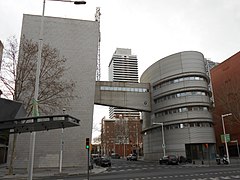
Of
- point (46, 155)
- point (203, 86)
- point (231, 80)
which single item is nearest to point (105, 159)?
point (46, 155)

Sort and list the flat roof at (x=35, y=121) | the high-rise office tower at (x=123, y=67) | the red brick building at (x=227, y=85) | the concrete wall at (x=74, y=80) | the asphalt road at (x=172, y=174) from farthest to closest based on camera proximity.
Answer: the high-rise office tower at (x=123, y=67) < the red brick building at (x=227, y=85) < the concrete wall at (x=74, y=80) < the asphalt road at (x=172, y=174) < the flat roof at (x=35, y=121)

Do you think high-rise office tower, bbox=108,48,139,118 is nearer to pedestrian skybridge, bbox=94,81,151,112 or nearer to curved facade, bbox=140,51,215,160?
pedestrian skybridge, bbox=94,81,151,112

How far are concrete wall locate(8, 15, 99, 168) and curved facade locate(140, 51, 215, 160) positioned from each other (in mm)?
15649

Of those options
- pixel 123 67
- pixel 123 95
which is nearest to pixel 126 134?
pixel 123 95

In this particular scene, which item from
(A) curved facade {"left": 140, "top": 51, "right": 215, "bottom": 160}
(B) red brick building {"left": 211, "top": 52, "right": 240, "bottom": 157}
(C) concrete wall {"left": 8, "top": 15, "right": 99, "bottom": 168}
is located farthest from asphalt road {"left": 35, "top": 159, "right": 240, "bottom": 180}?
(B) red brick building {"left": 211, "top": 52, "right": 240, "bottom": 157}

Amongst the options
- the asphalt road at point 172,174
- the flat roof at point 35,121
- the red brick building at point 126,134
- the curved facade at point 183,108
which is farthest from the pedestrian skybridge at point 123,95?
the flat roof at point 35,121

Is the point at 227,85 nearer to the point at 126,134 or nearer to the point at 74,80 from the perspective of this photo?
the point at 74,80

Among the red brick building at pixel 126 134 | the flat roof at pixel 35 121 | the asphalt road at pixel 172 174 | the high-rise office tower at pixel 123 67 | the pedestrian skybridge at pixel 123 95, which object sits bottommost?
the asphalt road at pixel 172 174

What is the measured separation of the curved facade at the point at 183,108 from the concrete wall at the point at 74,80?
15649 millimetres

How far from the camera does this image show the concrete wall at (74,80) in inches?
1308

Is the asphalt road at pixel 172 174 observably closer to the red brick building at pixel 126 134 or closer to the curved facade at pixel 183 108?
the curved facade at pixel 183 108

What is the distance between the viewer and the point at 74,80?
1490 inches

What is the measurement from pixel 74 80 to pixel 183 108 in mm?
21342

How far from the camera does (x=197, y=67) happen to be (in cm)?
4616
